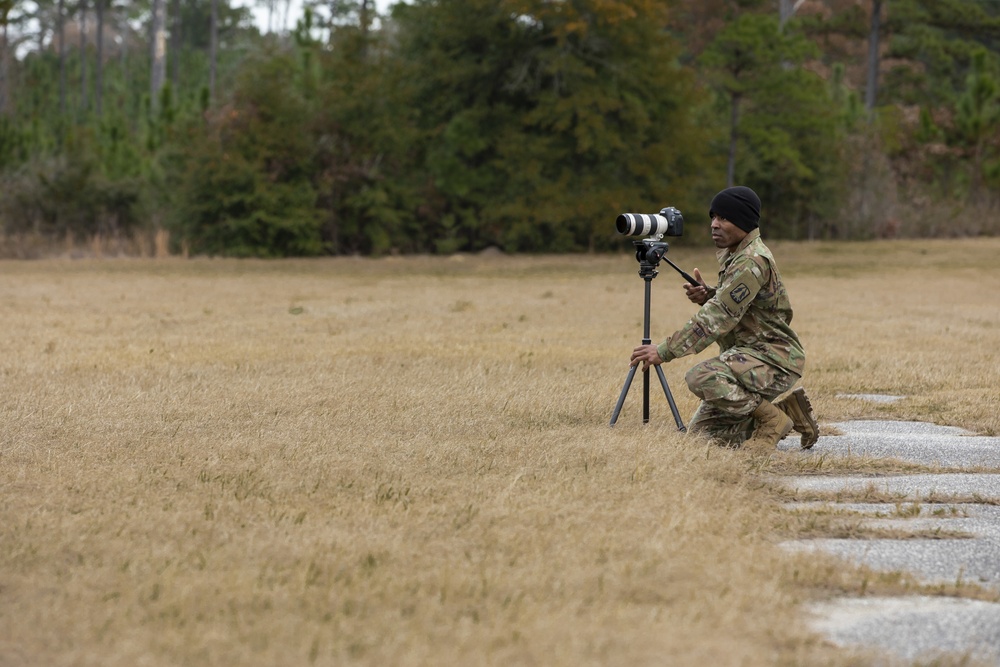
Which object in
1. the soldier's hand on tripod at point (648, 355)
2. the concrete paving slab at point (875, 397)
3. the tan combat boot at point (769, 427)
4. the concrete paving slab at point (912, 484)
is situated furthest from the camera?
the concrete paving slab at point (875, 397)

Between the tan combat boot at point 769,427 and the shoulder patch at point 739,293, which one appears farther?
the tan combat boot at point 769,427

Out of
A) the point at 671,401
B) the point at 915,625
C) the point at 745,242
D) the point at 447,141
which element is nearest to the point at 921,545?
the point at 915,625

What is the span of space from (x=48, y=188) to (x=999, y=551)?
83.4ft

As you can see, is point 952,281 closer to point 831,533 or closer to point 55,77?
point 831,533

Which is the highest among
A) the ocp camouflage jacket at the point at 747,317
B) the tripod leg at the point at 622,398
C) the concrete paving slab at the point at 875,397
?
the ocp camouflage jacket at the point at 747,317

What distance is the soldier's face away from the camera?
6125 millimetres

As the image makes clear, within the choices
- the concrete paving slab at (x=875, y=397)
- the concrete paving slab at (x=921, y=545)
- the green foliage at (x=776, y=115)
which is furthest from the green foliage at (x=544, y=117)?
the concrete paving slab at (x=921, y=545)

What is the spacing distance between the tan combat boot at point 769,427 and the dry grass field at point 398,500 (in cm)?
18

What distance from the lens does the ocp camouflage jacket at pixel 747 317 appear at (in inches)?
234

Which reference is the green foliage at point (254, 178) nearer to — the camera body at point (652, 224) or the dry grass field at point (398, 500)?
the dry grass field at point (398, 500)

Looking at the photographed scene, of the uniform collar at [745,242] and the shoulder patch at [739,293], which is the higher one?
the uniform collar at [745,242]

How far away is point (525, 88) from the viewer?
2656 centimetres

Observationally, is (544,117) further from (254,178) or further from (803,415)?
(803,415)

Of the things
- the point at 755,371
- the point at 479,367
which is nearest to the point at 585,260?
the point at 479,367
